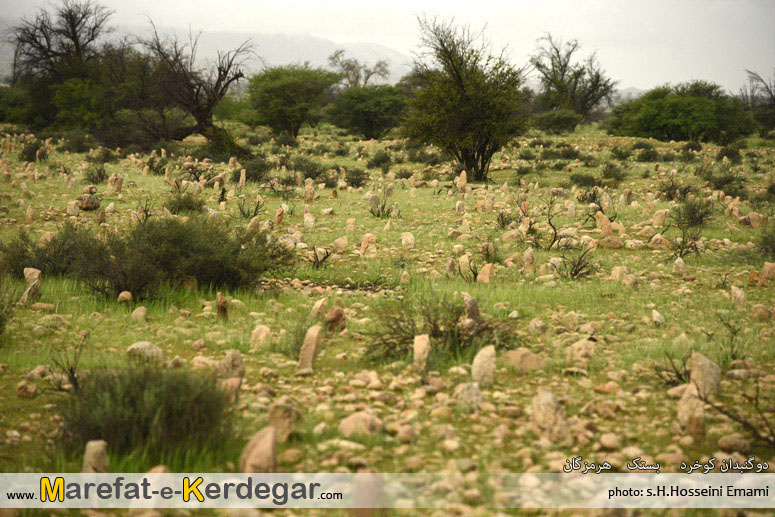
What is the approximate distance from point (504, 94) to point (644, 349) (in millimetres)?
12542

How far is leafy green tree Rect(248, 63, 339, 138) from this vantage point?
104 feet

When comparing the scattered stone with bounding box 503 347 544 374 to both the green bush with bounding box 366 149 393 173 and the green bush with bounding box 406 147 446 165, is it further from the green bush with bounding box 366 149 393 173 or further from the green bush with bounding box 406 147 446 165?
the green bush with bounding box 406 147 446 165

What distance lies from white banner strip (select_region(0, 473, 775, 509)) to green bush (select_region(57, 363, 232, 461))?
189 mm

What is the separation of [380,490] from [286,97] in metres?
32.8

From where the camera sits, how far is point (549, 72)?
1794 inches

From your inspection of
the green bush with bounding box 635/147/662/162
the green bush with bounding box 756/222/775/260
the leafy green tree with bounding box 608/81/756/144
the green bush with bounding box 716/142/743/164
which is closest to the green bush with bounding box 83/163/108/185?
the green bush with bounding box 756/222/775/260

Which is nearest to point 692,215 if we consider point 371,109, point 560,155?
point 560,155

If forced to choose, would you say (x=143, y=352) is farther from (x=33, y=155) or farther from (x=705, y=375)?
(x=33, y=155)

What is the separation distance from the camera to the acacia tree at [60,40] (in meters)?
30.8

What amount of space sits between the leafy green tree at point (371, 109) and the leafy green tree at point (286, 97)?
168 centimetres

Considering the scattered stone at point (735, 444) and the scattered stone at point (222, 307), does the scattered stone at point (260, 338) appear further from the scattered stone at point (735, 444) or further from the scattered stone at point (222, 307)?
the scattered stone at point (735, 444)

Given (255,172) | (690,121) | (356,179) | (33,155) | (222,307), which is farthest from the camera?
(690,121)

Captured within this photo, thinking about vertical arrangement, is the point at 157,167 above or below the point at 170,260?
above

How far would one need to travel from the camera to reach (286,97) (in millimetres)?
32375
